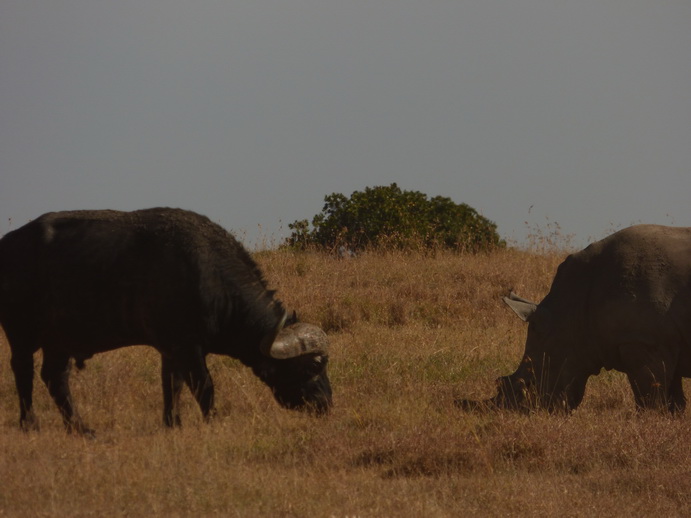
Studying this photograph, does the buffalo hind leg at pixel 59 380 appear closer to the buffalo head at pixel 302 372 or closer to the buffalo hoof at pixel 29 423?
the buffalo hoof at pixel 29 423

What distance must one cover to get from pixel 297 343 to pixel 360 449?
1.64 metres

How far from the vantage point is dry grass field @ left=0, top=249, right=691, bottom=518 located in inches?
273

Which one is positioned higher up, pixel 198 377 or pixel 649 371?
pixel 198 377

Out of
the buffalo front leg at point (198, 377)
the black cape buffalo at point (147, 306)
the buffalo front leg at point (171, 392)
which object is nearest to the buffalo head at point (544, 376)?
the black cape buffalo at point (147, 306)

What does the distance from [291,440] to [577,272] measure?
377cm

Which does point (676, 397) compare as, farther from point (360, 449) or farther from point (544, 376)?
point (360, 449)

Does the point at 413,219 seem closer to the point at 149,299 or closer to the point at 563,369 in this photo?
the point at 563,369

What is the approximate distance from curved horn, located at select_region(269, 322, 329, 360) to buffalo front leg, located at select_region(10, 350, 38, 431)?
2.33 m

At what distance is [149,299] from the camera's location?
367 inches

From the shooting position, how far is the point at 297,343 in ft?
31.9

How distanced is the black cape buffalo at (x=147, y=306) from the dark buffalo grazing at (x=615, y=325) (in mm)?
2264

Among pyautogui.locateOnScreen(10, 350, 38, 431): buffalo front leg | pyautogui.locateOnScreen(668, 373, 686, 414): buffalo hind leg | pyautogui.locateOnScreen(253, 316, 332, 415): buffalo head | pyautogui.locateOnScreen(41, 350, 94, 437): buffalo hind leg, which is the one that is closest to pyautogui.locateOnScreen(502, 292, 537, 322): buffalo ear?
pyautogui.locateOnScreen(668, 373, 686, 414): buffalo hind leg

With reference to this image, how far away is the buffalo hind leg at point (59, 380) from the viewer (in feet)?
31.9

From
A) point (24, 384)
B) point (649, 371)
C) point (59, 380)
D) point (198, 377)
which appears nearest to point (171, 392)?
point (198, 377)
